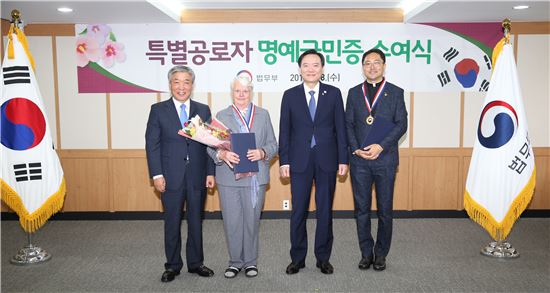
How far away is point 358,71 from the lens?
5887 mm

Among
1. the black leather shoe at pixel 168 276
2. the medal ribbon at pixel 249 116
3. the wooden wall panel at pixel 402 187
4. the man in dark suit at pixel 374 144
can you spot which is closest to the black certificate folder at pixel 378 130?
the man in dark suit at pixel 374 144

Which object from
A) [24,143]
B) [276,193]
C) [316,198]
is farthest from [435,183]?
[24,143]

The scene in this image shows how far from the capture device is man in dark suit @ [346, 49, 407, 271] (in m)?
3.91

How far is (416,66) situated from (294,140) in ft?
8.95

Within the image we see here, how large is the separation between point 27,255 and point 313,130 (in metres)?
2.92

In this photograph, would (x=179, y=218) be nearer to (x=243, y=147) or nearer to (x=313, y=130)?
(x=243, y=147)

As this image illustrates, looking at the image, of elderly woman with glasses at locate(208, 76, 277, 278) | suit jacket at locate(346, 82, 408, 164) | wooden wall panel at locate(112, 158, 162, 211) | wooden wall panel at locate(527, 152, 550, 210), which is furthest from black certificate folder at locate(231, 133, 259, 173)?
wooden wall panel at locate(527, 152, 550, 210)

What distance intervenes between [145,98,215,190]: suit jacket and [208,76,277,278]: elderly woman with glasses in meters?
0.17

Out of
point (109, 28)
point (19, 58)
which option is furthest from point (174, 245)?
point (109, 28)

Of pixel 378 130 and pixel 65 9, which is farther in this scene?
pixel 65 9

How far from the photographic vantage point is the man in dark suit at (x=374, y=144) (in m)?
3.91

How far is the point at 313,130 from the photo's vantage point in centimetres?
381

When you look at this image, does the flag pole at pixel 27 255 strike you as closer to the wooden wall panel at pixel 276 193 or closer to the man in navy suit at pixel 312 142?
the man in navy suit at pixel 312 142

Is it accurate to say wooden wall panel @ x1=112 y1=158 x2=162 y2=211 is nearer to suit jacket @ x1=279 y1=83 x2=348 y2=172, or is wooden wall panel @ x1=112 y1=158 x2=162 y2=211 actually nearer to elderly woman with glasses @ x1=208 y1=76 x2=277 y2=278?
elderly woman with glasses @ x1=208 y1=76 x2=277 y2=278
